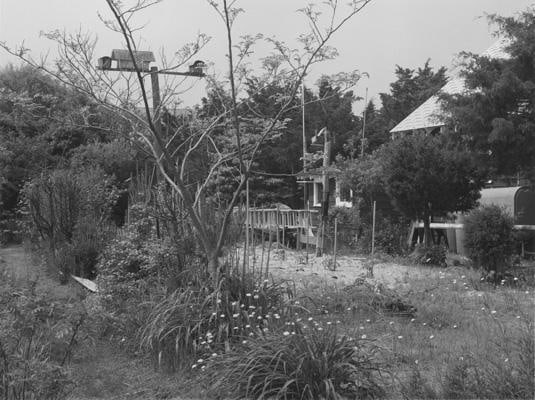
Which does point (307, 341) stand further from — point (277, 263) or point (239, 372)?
point (277, 263)

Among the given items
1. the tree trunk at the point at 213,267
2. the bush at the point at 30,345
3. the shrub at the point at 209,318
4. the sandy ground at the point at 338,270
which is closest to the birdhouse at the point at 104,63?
the tree trunk at the point at 213,267

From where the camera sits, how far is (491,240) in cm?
999

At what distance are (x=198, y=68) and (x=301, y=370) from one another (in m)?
4.25

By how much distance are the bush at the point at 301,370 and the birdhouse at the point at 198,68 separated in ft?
12.3

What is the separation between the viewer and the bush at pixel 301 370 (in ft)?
13.4

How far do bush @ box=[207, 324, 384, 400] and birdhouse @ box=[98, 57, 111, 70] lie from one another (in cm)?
403

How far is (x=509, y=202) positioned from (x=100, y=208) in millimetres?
9421

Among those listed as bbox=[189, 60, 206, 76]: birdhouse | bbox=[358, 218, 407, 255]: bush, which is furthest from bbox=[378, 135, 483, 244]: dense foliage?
bbox=[189, 60, 206, 76]: birdhouse

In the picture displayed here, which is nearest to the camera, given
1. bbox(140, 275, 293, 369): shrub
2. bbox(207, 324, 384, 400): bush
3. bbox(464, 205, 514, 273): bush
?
bbox(207, 324, 384, 400): bush

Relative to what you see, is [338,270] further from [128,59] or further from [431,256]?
[128,59]

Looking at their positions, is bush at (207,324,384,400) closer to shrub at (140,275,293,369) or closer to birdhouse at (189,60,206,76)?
shrub at (140,275,293,369)

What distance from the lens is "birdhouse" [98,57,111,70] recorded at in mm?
7098

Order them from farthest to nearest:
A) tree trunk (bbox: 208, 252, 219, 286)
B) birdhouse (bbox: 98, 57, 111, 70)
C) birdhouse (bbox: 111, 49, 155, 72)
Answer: birdhouse (bbox: 98, 57, 111, 70) < birdhouse (bbox: 111, 49, 155, 72) < tree trunk (bbox: 208, 252, 219, 286)

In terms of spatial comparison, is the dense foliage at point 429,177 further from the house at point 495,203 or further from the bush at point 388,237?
the bush at point 388,237
